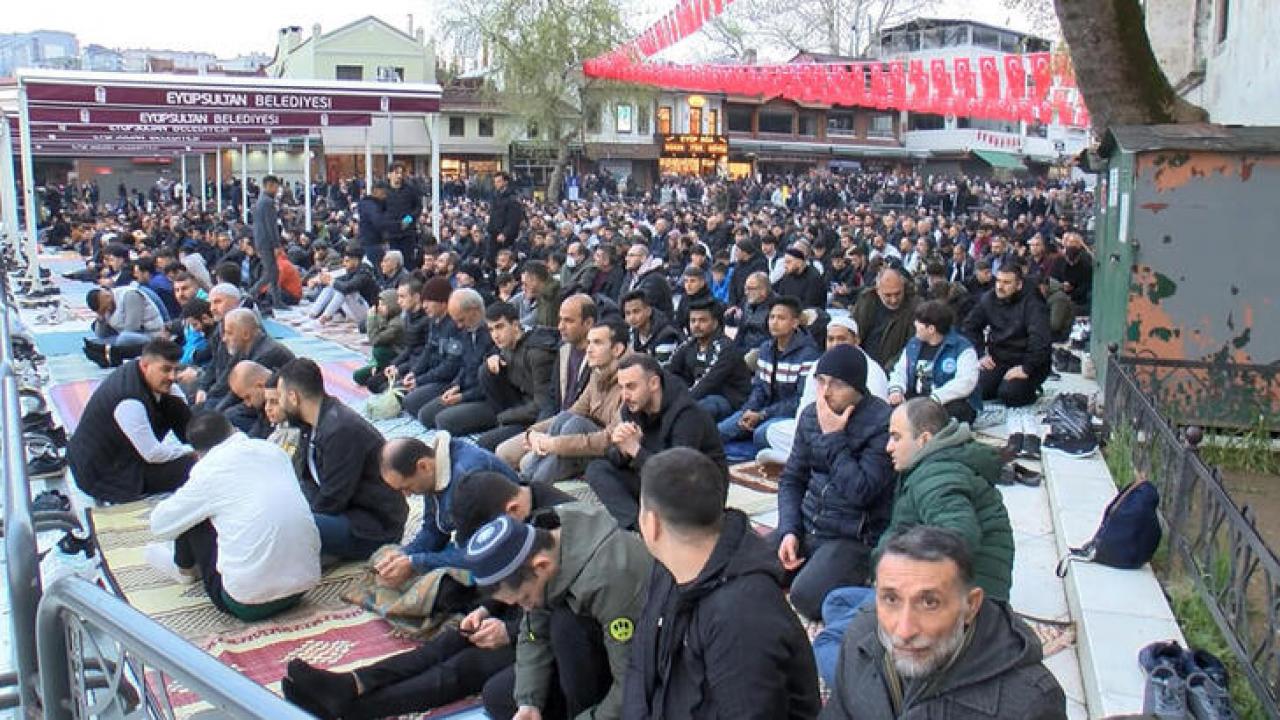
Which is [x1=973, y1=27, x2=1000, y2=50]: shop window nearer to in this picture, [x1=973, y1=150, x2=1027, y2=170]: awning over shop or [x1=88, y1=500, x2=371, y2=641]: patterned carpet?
[x1=973, y1=150, x2=1027, y2=170]: awning over shop

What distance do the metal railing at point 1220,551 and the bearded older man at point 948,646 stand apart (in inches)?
59.1

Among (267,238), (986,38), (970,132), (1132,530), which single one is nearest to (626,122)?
(970,132)

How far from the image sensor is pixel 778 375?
7656 mm

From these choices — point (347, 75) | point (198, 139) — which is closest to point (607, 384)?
point (198, 139)

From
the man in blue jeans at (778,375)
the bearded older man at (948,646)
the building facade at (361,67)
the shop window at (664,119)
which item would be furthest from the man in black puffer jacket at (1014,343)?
the shop window at (664,119)

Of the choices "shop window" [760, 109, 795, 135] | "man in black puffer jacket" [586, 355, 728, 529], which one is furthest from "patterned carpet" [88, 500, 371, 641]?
"shop window" [760, 109, 795, 135]

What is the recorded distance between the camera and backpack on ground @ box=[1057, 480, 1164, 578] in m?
4.98

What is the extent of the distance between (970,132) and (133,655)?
190 feet

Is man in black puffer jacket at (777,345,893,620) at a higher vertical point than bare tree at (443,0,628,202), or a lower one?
lower

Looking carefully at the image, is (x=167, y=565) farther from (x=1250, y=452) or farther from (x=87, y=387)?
(x=1250, y=452)

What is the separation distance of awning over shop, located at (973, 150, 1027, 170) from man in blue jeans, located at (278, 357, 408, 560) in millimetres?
54011

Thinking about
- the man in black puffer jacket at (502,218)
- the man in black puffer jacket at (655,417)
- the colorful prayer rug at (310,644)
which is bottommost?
the colorful prayer rug at (310,644)

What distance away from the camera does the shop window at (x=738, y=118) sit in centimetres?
5331

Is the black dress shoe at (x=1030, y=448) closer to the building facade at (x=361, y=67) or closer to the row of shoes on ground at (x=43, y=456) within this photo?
the row of shoes on ground at (x=43, y=456)
